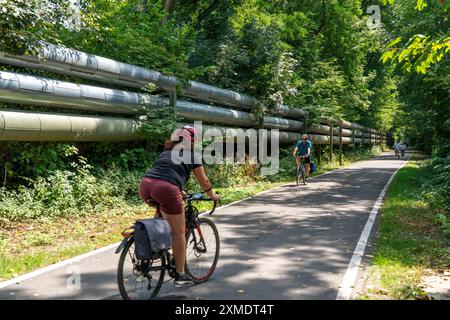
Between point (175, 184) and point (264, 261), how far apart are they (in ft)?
A: 7.38

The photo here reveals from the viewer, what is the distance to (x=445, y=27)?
1518 centimetres

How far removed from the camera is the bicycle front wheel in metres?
5.84

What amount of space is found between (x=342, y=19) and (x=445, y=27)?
17.3 metres

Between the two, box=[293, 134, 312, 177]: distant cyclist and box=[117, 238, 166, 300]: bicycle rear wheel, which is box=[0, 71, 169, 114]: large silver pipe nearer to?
box=[117, 238, 166, 300]: bicycle rear wheel

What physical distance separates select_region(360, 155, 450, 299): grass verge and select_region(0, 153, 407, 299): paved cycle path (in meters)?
0.46

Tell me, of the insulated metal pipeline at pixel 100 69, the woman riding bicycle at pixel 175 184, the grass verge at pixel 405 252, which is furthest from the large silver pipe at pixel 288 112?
the woman riding bicycle at pixel 175 184

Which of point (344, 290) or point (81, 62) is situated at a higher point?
point (81, 62)

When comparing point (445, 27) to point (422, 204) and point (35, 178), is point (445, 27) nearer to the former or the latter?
point (422, 204)

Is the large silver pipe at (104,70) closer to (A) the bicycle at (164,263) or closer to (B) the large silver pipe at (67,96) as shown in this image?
(B) the large silver pipe at (67,96)

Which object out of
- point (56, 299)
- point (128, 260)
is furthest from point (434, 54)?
point (56, 299)

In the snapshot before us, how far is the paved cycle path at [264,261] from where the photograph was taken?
17.5ft

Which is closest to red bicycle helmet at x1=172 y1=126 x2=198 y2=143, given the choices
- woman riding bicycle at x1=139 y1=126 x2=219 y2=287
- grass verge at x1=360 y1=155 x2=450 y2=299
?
woman riding bicycle at x1=139 y1=126 x2=219 y2=287

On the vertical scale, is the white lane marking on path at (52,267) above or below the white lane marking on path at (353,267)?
above

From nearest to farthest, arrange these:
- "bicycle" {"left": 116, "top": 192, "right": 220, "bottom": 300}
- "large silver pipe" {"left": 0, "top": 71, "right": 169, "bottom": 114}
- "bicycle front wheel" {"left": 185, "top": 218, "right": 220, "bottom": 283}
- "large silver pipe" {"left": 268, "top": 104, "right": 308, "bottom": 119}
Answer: "bicycle" {"left": 116, "top": 192, "right": 220, "bottom": 300}
"bicycle front wheel" {"left": 185, "top": 218, "right": 220, "bottom": 283}
"large silver pipe" {"left": 0, "top": 71, "right": 169, "bottom": 114}
"large silver pipe" {"left": 268, "top": 104, "right": 308, "bottom": 119}
